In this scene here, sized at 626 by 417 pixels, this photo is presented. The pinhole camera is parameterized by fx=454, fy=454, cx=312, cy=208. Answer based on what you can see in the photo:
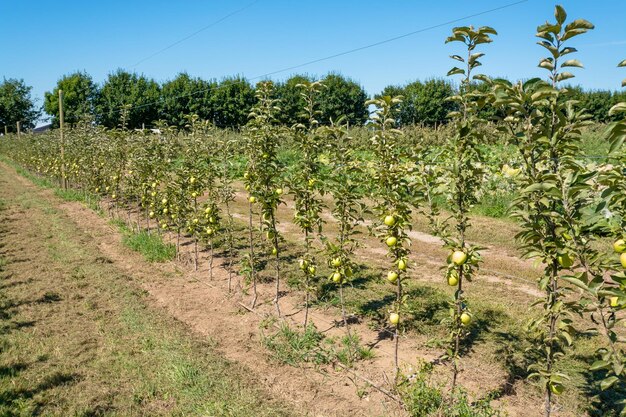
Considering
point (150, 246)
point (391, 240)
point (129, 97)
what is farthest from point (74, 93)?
point (391, 240)

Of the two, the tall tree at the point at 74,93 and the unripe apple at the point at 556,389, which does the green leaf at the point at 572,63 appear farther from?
the tall tree at the point at 74,93

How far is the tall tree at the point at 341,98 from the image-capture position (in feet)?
152

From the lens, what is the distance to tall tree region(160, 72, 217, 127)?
4572 centimetres

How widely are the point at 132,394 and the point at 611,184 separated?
169 inches

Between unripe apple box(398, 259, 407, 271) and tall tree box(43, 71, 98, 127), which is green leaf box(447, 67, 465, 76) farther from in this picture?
tall tree box(43, 71, 98, 127)

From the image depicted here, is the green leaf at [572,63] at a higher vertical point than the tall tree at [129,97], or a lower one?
lower

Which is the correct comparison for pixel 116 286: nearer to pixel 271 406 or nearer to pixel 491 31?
pixel 271 406

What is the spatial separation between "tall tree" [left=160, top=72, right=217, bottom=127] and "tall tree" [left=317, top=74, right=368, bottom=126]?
11511mm

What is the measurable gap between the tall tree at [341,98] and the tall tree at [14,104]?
122ft

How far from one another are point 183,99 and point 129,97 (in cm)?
616

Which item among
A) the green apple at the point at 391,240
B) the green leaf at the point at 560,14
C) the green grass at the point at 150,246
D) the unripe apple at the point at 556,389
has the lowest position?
the green grass at the point at 150,246

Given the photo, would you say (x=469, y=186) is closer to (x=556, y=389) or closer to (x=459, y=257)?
(x=459, y=257)

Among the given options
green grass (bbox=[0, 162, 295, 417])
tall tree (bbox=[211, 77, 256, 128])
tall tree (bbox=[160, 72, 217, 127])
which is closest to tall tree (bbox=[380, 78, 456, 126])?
tall tree (bbox=[211, 77, 256, 128])

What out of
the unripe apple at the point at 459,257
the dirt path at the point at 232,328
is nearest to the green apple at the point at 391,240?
the unripe apple at the point at 459,257
